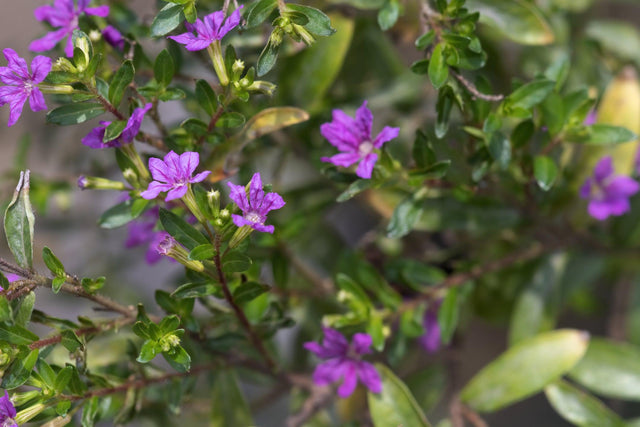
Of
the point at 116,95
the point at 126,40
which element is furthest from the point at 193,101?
the point at 116,95

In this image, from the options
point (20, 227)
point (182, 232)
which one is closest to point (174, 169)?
point (182, 232)

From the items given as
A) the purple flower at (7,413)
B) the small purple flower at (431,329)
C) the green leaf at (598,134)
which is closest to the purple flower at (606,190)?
the green leaf at (598,134)

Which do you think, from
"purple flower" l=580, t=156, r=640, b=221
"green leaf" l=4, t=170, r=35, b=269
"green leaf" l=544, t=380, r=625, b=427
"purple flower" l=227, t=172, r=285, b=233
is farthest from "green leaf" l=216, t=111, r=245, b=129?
"green leaf" l=544, t=380, r=625, b=427

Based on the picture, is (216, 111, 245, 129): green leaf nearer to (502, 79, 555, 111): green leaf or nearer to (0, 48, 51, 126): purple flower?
(0, 48, 51, 126): purple flower

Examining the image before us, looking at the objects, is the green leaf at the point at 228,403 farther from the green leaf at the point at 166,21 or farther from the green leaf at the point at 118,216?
the green leaf at the point at 166,21

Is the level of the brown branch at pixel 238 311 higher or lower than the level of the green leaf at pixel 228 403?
higher

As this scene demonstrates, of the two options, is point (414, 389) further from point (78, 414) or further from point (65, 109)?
point (65, 109)
